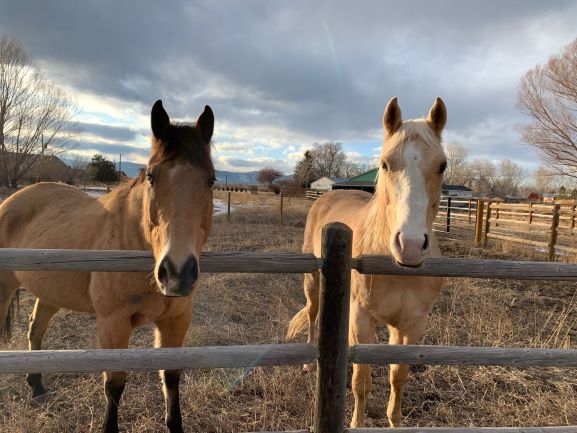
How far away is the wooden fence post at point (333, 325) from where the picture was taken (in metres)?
1.76

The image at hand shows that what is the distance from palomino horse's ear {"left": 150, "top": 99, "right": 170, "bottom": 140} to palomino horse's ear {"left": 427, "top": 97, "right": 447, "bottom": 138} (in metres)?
→ 1.75

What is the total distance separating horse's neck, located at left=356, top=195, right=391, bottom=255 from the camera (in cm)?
252

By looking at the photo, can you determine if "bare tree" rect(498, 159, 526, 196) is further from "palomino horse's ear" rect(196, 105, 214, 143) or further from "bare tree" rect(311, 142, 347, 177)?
"palomino horse's ear" rect(196, 105, 214, 143)

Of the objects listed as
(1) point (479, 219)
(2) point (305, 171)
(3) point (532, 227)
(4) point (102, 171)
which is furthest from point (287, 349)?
(2) point (305, 171)

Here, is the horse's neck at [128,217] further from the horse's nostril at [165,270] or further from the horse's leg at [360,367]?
the horse's leg at [360,367]

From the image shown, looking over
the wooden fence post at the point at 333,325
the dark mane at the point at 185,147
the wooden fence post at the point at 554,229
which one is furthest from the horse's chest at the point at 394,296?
the wooden fence post at the point at 554,229

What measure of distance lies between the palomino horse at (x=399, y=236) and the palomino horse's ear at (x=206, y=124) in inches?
43.6

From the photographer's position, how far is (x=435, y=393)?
10.9 ft

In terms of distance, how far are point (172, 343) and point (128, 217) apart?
984 millimetres

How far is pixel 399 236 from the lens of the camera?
70.2 inches

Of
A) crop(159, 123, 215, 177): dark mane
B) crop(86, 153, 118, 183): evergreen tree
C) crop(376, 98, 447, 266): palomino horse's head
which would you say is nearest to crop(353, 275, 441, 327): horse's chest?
crop(376, 98, 447, 266): palomino horse's head

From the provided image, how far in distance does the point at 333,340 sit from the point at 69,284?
83.5 inches

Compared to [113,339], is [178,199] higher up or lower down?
higher up

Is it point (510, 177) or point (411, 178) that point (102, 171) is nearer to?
point (411, 178)
